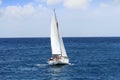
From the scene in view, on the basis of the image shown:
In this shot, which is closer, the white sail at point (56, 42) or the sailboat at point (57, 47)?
the sailboat at point (57, 47)

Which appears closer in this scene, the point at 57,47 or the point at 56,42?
the point at 57,47

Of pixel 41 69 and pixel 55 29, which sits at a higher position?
pixel 55 29

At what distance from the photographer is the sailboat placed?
86.9 m

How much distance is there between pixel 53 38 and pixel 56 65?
7348 millimetres

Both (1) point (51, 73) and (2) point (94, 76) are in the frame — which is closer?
(2) point (94, 76)

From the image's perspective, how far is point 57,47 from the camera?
3529 inches

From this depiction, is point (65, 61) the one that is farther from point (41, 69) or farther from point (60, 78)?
point (60, 78)

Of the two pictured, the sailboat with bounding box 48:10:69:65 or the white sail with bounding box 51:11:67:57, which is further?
the white sail with bounding box 51:11:67:57

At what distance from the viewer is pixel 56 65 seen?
289ft

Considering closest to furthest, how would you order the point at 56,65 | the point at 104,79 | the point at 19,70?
the point at 104,79 → the point at 19,70 → the point at 56,65

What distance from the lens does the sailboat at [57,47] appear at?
8694 cm

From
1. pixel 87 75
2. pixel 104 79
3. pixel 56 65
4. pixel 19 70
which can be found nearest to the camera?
pixel 104 79

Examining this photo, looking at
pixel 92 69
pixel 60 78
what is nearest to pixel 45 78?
pixel 60 78

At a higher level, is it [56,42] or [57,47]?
[56,42]
